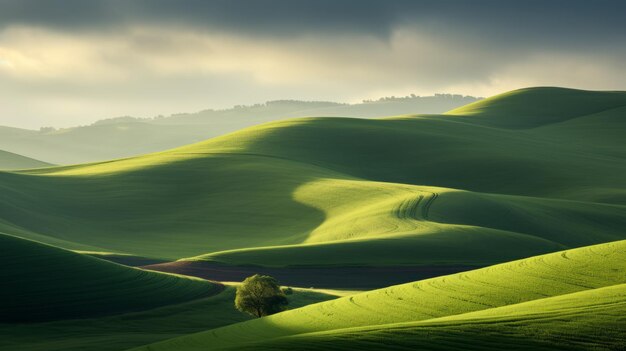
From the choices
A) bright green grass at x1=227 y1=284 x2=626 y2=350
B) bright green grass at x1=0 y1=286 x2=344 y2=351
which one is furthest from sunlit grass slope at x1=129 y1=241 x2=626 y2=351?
bright green grass at x1=0 y1=286 x2=344 y2=351

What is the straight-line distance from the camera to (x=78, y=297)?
136 ft

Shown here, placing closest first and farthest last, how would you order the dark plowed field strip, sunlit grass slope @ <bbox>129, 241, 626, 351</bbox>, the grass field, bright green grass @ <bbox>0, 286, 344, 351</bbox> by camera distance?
sunlit grass slope @ <bbox>129, 241, 626, 351</bbox> → the grass field → bright green grass @ <bbox>0, 286, 344, 351</bbox> → the dark plowed field strip

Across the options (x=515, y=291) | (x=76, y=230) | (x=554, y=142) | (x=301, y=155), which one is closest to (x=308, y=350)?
(x=515, y=291)

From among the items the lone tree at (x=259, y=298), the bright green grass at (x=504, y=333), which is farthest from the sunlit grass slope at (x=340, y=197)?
the bright green grass at (x=504, y=333)

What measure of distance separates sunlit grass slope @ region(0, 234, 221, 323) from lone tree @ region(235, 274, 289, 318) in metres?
5.49

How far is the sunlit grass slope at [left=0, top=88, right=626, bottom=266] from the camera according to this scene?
7038cm

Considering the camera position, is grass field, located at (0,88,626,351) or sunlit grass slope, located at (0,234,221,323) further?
sunlit grass slope, located at (0,234,221,323)

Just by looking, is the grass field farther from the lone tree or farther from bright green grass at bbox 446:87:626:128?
the lone tree

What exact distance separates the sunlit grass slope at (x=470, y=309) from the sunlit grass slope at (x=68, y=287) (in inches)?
462

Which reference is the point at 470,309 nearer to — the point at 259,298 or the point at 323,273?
the point at 259,298

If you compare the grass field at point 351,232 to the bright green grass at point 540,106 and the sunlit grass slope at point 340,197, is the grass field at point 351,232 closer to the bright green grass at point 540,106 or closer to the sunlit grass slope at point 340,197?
the sunlit grass slope at point 340,197

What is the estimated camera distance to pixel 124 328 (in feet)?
128

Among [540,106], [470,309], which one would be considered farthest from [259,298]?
[540,106]

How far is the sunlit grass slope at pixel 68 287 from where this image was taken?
3981 cm
